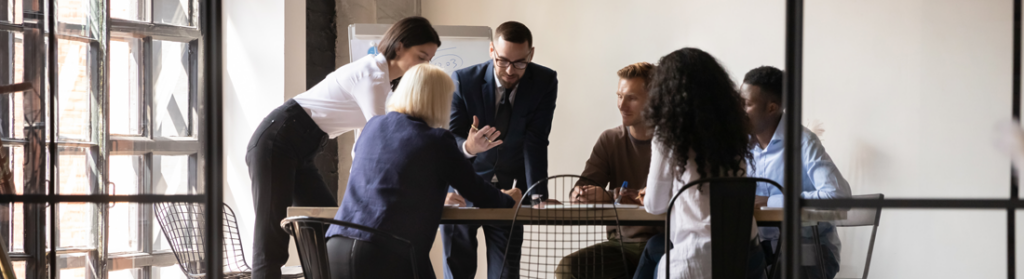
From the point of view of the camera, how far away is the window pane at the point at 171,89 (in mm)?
1469

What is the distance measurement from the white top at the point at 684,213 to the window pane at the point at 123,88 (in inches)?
48.5

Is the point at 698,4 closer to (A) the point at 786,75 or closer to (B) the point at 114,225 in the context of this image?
(A) the point at 786,75

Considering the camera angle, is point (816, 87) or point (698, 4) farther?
point (698, 4)

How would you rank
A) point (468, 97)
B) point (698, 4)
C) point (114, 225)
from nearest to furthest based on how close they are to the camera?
1. point (114, 225)
2. point (468, 97)
3. point (698, 4)

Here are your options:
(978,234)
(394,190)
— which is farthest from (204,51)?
(978,234)

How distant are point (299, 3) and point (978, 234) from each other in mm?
3540

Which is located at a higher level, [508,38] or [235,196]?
[508,38]

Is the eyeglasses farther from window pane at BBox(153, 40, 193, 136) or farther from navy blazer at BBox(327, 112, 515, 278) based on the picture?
window pane at BBox(153, 40, 193, 136)

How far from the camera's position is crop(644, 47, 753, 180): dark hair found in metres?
1.86

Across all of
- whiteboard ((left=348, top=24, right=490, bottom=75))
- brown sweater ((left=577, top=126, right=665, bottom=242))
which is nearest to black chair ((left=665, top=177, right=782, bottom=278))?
brown sweater ((left=577, top=126, right=665, bottom=242))

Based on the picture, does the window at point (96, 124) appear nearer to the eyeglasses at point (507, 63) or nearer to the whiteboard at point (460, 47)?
the eyeglasses at point (507, 63)

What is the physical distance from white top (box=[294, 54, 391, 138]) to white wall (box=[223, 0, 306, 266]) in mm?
1438

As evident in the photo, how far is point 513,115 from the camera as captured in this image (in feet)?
9.97

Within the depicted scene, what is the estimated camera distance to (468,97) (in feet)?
9.93
